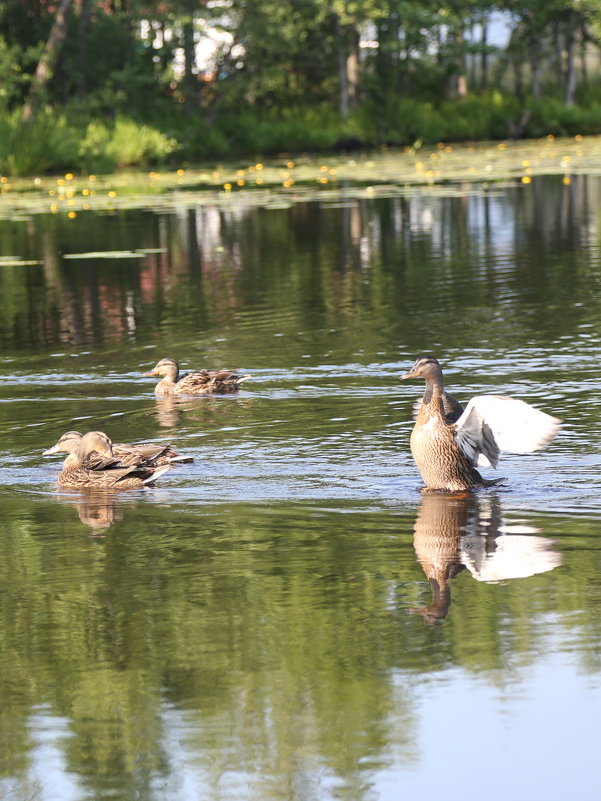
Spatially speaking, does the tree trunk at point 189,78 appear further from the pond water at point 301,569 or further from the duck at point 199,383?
the duck at point 199,383

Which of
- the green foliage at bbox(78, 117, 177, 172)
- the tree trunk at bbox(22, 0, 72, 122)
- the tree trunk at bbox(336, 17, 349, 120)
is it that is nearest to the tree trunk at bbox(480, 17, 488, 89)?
the tree trunk at bbox(336, 17, 349, 120)

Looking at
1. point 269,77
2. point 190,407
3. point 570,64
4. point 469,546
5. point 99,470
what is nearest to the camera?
point 469,546

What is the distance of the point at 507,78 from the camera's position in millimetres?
56531

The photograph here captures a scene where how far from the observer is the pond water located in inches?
188

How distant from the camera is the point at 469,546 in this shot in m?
7.01

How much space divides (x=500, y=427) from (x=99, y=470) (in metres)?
2.16

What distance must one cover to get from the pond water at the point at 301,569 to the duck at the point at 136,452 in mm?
148

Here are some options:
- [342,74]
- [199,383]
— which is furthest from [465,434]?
[342,74]

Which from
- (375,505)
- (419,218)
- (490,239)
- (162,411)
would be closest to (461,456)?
(375,505)

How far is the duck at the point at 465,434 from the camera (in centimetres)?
756

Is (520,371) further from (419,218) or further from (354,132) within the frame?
(354,132)

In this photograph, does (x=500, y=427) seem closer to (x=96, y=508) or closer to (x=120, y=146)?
(x=96, y=508)

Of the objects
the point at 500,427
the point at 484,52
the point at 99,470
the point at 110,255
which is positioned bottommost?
the point at 99,470

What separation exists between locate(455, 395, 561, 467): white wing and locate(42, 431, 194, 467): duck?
157 centimetres
